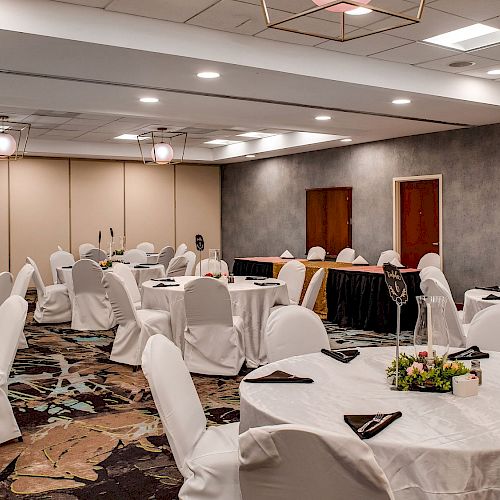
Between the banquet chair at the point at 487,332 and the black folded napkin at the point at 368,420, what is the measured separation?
1725 millimetres

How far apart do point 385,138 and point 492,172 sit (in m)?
2.16

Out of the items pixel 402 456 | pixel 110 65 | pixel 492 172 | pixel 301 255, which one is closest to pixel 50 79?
pixel 110 65

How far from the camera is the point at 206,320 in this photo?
19.2 ft

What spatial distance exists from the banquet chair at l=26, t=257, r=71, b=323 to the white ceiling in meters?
2.46

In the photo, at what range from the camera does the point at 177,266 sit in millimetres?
9609

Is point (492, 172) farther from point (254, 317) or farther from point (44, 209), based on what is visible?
point (44, 209)

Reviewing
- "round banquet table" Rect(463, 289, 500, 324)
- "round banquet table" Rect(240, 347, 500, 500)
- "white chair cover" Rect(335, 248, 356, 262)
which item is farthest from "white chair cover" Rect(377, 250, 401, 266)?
"round banquet table" Rect(240, 347, 500, 500)

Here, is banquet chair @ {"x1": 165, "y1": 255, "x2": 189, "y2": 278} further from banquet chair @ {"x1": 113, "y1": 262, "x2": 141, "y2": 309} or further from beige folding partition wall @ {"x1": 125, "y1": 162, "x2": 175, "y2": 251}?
beige folding partition wall @ {"x1": 125, "y1": 162, "x2": 175, "y2": 251}

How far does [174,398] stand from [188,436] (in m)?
0.17

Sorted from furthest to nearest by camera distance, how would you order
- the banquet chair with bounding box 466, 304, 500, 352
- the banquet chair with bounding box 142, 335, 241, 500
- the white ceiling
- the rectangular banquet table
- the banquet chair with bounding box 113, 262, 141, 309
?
the rectangular banquet table < the banquet chair with bounding box 113, 262, 141, 309 < the white ceiling < the banquet chair with bounding box 466, 304, 500, 352 < the banquet chair with bounding box 142, 335, 241, 500

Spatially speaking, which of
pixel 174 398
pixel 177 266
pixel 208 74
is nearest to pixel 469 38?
pixel 208 74

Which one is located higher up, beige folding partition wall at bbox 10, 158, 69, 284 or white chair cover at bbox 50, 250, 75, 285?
beige folding partition wall at bbox 10, 158, 69, 284

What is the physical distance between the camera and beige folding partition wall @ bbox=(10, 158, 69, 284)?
13219 mm

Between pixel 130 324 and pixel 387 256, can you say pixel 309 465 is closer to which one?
pixel 130 324
